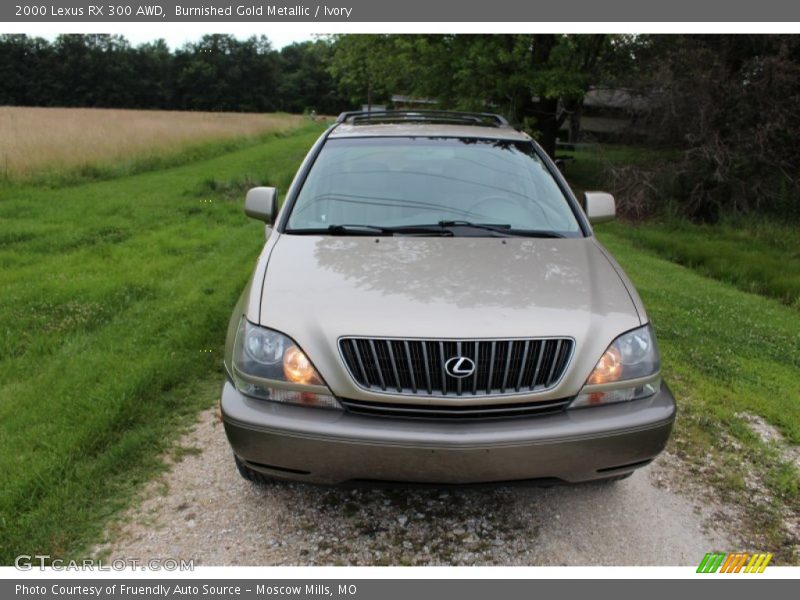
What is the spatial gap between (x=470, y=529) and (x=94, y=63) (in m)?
84.7

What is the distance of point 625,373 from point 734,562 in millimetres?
981

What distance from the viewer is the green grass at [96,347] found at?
2752mm

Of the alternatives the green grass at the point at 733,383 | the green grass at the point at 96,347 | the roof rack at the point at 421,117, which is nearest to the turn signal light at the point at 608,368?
the green grass at the point at 733,383

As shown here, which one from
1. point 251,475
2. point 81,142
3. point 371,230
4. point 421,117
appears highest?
point 421,117

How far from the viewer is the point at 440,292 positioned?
2514 mm

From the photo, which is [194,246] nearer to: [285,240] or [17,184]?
[285,240]

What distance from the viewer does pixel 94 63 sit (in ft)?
236

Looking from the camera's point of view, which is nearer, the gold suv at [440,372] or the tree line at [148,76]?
the gold suv at [440,372]

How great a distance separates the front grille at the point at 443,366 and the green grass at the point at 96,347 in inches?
57.0

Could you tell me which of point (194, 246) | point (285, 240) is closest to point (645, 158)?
point (194, 246)

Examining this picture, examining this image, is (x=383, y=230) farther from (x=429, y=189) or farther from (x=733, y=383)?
(x=733, y=383)

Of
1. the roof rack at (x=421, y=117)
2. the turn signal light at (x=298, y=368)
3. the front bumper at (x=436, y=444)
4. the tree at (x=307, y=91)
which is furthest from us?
the tree at (x=307, y=91)

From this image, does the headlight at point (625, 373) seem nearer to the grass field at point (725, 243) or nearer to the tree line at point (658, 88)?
the grass field at point (725, 243)

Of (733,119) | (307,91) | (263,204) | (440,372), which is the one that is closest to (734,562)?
(440,372)
